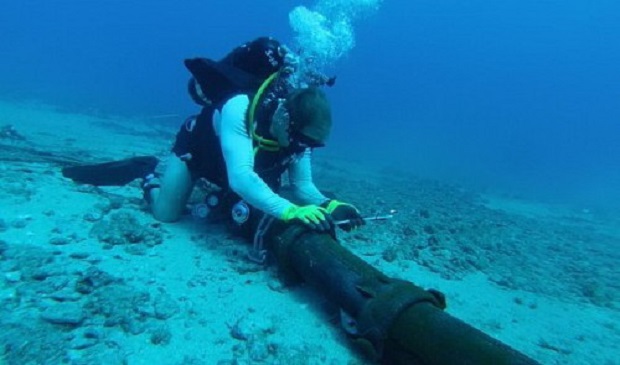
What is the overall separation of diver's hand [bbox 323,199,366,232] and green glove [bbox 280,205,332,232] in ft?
1.40

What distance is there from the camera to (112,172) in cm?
553

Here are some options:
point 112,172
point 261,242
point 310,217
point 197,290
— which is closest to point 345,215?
point 310,217

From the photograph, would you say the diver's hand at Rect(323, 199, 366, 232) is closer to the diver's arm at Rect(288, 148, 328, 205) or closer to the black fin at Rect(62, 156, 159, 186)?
the diver's arm at Rect(288, 148, 328, 205)

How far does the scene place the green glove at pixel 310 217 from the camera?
3.20 metres

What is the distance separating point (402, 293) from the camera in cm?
236

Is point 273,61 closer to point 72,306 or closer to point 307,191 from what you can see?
point 307,191

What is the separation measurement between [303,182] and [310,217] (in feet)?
4.67

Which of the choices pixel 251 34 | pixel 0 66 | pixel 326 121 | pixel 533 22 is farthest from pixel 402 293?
pixel 533 22

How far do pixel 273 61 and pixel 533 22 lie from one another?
593 feet

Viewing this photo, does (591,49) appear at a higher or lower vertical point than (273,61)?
higher

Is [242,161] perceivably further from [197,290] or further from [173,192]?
[173,192]

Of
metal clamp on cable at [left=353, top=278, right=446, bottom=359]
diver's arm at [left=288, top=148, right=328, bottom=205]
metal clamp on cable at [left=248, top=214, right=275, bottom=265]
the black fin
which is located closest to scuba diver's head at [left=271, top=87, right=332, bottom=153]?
metal clamp on cable at [left=248, top=214, right=275, bottom=265]

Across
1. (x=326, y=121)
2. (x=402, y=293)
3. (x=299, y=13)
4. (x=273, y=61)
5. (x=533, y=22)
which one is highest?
(x=533, y=22)

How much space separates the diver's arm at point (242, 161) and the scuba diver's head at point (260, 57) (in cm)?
58
